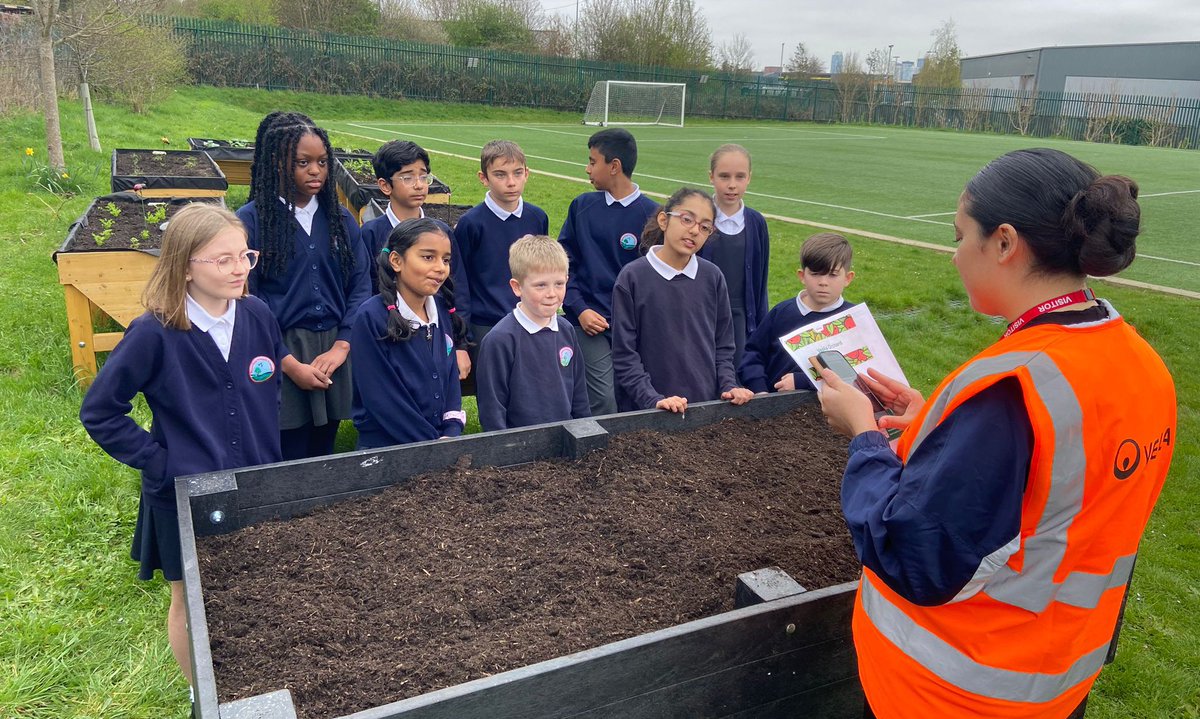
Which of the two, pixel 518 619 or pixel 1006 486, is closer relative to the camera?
pixel 1006 486

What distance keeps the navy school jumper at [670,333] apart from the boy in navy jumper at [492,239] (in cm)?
88

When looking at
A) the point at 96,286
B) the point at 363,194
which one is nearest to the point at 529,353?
the point at 96,286

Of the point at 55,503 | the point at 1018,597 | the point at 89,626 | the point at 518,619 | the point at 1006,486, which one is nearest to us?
the point at 1006,486

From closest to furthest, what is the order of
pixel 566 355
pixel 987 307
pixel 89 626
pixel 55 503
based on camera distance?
1. pixel 987 307
2. pixel 89 626
3. pixel 566 355
4. pixel 55 503

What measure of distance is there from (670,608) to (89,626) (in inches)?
95.0

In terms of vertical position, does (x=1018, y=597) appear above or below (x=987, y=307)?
below

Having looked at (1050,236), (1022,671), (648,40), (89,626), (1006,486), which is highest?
(648,40)

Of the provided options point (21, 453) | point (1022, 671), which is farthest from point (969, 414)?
point (21, 453)

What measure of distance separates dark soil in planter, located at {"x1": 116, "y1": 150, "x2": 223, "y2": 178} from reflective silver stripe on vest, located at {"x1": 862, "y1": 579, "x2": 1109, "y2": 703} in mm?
9910

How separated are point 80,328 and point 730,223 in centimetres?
430

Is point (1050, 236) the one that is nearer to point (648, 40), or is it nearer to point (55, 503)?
point (55, 503)

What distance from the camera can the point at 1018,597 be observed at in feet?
5.03

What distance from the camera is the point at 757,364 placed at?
4.32 m

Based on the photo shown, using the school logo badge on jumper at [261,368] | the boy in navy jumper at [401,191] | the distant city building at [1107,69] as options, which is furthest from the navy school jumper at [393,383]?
the distant city building at [1107,69]
